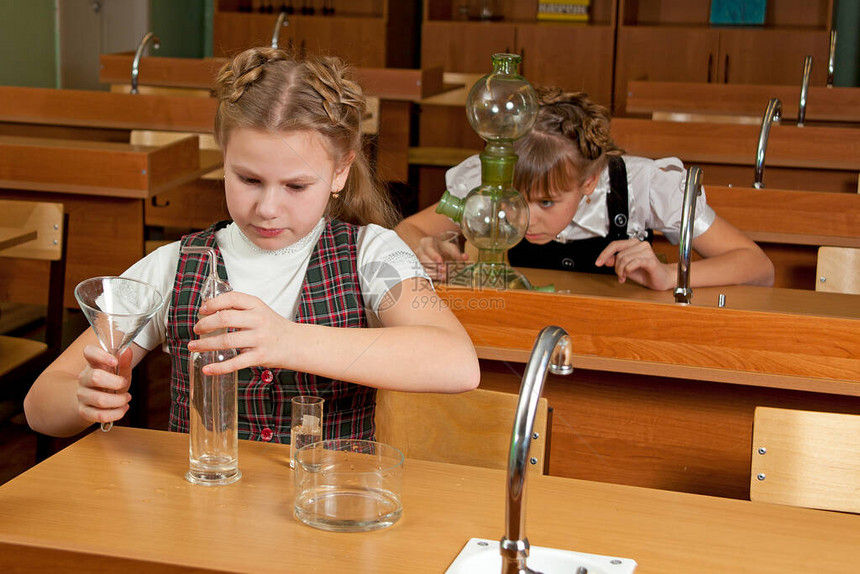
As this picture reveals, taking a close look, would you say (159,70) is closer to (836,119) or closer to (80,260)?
(80,260)

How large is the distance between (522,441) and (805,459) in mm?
719

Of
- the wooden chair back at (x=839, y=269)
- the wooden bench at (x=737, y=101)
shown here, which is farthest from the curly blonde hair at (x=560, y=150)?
the wooden bench at (x=737, y=101)

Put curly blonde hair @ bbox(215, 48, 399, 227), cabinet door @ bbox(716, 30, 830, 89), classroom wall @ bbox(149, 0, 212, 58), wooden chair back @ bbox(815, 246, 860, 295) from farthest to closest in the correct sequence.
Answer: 1. classroom wall @ bbox(149, 0, 212, 58)
2. cabinet door @ bbox(716, 30, 830, 89)
3. wooden chair back @ bbox(815, 246, 860, 295)
4. curly blonde hair @ bbox(215, 48, 399, 227)

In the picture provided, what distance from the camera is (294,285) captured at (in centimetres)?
149

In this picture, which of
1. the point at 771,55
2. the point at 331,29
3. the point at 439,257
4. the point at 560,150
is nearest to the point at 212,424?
the point at 439,257

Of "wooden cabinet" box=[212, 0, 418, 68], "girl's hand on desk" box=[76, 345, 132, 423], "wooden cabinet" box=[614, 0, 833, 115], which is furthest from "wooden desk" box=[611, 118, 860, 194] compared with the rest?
"wooden cabinet" box=[212, 0, 418, 68]

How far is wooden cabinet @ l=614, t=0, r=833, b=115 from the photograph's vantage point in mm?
6203

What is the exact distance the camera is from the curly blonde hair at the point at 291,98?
1.35 metres

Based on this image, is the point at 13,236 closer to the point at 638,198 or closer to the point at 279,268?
the point at 279,268

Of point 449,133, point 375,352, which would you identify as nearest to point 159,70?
point 449,133

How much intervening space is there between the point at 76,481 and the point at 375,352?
37 cm

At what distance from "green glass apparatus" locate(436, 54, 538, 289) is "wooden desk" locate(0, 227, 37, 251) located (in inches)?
45.8

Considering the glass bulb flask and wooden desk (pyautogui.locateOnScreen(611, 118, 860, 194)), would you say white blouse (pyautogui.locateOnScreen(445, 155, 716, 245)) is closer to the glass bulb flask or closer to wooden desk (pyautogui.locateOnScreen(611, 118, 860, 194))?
wooden desk (pyautogui.locateOnScreen(611, 118, 860, 194))

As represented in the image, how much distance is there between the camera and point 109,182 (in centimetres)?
308
